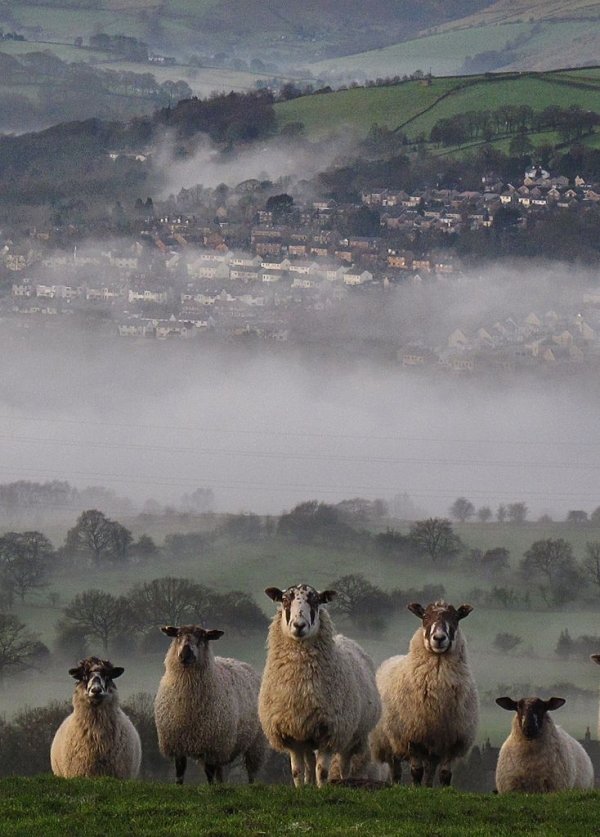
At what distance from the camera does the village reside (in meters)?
133

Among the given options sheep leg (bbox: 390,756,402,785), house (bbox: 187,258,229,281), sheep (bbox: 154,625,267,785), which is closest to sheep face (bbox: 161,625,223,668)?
sheep (bbox: 154,625,267,785)

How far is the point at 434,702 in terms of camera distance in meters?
19.7

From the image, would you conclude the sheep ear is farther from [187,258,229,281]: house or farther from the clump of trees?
[187,258,229,281]: house

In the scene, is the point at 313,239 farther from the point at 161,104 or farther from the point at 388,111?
the point at 161,104

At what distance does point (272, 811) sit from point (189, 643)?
15.7 feet

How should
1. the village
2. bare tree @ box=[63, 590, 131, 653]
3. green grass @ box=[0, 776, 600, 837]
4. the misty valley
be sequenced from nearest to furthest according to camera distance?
1. green grass @ box=[0, 776, 600, 837]
2. the misty valley
3. bare tree @ box=[63, 590, 131, 653]
4. the village

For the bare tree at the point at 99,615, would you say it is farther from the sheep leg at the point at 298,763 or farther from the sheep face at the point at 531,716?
the sheep face at the point at 531,716

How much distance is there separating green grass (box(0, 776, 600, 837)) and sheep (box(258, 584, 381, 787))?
1.86 metres

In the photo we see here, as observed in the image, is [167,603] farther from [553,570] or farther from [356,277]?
[356,277]

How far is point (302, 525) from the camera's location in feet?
268

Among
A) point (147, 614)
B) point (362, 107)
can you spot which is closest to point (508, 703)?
point (147, 614)

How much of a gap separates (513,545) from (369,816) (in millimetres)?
64879

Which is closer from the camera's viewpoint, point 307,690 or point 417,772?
point 307,690

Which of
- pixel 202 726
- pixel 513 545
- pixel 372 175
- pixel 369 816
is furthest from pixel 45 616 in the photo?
pixel 372 175
